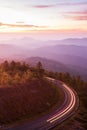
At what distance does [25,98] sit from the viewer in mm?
90625

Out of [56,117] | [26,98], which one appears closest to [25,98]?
[26,98]

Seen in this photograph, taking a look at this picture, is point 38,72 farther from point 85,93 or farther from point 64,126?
point 64,126

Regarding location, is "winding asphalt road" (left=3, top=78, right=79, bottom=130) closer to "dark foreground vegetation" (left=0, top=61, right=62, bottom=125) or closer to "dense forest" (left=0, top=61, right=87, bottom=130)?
"dense forest" (left=0, top=61, right=87, bottom=130)

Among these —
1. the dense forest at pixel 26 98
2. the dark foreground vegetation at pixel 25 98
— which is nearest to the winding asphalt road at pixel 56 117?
the dense forest at pixel 26 98

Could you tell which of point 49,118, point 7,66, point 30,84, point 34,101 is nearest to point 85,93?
point 30,84

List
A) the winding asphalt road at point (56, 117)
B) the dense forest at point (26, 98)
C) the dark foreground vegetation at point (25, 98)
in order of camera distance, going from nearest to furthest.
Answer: the winding asphalt road at point (56, 117), the dark foreground vegetation at point (25, 98), the dense forest at point (26, 98)

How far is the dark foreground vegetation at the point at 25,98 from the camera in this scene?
254ft

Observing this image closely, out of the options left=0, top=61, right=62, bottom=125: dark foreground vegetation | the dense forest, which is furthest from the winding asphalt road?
left=0, top=61, right=62, bottom=125: dark foreground vegetation

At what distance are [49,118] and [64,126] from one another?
5037 mm

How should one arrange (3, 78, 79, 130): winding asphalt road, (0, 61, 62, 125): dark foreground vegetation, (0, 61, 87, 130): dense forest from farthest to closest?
(0, 61, 87, 130): dense forest < (0, 61, 62, 125): dark foreground vegetation < (3, 78, 79, 130): winding asphalt road

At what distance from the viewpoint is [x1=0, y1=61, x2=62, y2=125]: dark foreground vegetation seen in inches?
3051

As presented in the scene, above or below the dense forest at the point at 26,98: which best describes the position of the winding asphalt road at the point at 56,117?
below

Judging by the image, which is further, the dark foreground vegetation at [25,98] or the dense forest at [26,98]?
the dense forest at [26,98]

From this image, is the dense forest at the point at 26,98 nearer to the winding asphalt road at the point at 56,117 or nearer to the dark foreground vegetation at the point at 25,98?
the dark foreground vegetation at the point at 25,98
